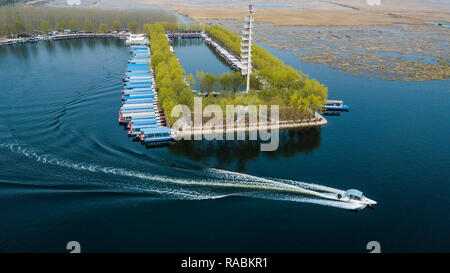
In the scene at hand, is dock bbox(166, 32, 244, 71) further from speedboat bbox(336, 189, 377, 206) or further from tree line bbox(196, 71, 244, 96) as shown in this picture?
speedboat bbox(336, 189, 377, 206)

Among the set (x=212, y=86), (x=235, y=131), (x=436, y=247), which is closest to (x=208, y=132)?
(x=235, y=131)

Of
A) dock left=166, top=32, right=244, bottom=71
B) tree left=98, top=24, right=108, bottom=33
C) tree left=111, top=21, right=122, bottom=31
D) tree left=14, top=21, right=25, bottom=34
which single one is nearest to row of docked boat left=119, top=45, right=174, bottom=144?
dock left=166, top=32, right=244, bottom=71

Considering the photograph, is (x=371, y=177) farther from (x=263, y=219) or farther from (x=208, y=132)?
(x=208, y=132)

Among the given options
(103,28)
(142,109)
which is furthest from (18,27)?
(142,109)

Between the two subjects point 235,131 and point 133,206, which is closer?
point 133,206

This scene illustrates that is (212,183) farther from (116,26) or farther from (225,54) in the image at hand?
(116,26)
